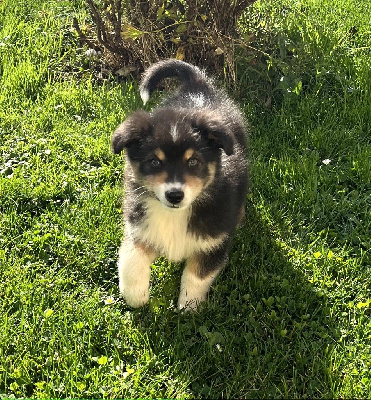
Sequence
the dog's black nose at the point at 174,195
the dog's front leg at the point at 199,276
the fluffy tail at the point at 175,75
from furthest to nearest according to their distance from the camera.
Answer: the fluffy tail at the point at 175,75
the dog's front leg at the point at 199,276
the dog's black nose at the point at 174,195

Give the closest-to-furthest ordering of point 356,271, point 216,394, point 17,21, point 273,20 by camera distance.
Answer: point 216,394 → point 356,271 → point 273,20 → point 17,21

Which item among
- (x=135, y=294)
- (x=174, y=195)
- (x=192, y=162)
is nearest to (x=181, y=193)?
(x=174, y=195)

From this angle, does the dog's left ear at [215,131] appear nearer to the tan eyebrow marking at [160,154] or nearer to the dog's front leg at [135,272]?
the tan eyebrow marking at [160,154]

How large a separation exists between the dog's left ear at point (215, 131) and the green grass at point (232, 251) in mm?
986

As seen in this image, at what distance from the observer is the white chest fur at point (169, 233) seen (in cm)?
316

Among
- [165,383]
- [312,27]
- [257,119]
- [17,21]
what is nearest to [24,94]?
[17,21]

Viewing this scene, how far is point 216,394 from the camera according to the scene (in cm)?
290

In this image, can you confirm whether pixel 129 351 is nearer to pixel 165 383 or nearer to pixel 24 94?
pixel 165 383

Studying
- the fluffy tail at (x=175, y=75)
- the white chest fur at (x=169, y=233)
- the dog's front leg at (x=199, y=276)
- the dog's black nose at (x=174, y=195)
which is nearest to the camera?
the dog's black nose at (x=174, y=195)

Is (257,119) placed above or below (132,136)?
below

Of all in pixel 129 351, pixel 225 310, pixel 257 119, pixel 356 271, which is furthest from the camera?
pixel 257 119

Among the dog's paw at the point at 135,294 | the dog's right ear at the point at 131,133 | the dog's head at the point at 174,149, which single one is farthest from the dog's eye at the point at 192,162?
the dog's paw at the point at 135,294

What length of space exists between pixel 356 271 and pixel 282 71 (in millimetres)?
2357

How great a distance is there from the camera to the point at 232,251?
3820 millimetres
